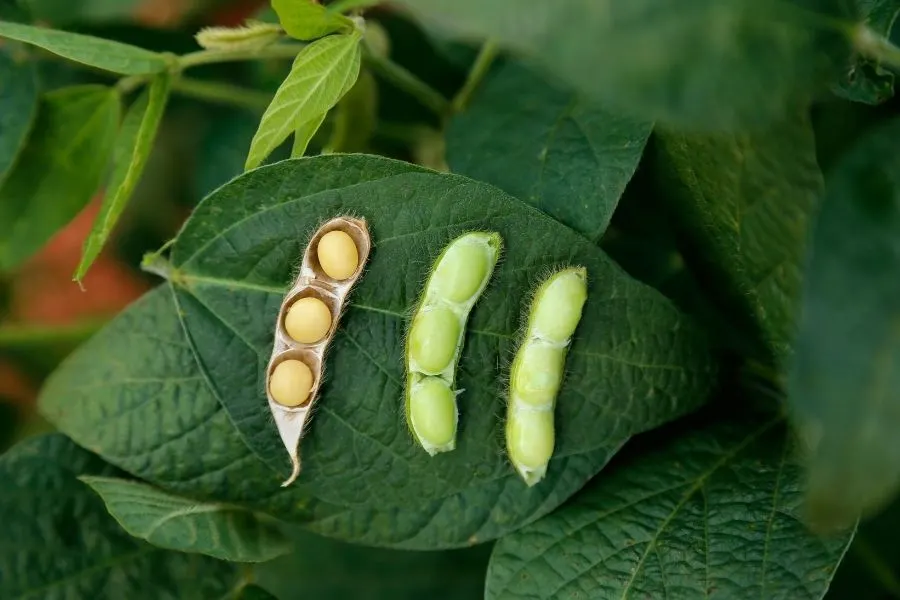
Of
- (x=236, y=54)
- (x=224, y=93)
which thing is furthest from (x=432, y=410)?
(x=224, y=93)

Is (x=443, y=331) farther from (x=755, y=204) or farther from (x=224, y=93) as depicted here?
(x=224, y=93)

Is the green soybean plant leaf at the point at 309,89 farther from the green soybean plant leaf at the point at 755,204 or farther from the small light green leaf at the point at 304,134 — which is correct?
the green soybean plant leaf at the point at 755,204

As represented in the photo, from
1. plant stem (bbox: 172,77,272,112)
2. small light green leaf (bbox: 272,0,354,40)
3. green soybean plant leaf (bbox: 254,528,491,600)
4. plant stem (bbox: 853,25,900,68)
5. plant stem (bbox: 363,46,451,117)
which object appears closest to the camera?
plant stem (bbox: 853,25,900,68)

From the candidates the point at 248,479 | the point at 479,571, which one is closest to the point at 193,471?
the point at 248,479

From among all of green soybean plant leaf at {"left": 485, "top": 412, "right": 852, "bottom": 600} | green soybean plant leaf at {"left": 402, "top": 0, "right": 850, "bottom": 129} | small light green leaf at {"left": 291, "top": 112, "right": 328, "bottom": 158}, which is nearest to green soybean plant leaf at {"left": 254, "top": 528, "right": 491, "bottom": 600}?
green soybean plant leaf at {"left": 485, "top": 412, "right": 852, "bottom": 600}

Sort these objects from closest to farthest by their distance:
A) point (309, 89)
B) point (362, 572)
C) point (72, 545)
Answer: point (309, 89)
point (72, 545)
point (362, 572)

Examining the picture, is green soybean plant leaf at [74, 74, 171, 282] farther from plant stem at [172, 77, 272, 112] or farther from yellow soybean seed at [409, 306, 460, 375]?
yellow soybean seed at [409, 306, 460, 375]
